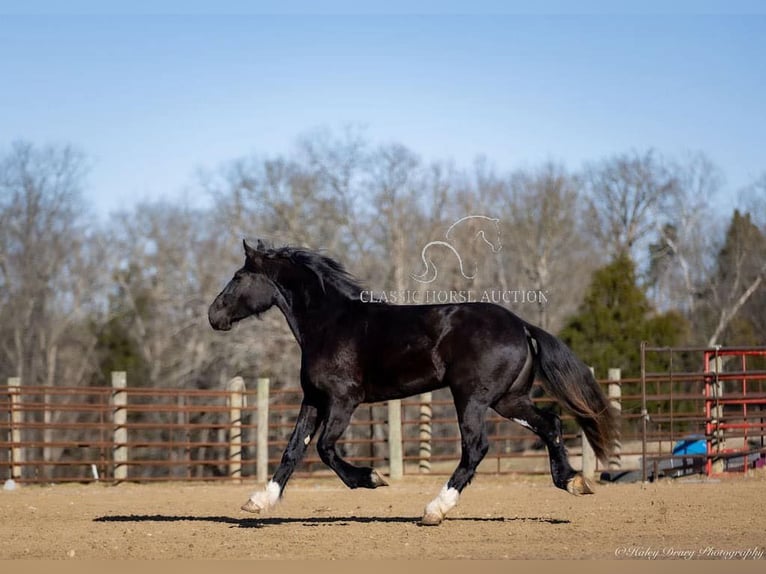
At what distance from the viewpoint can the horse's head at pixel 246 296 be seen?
323 inches

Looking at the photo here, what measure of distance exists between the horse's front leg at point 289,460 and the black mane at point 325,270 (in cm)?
98

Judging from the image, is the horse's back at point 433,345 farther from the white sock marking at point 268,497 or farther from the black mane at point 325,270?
the white sock marking at point 268,497

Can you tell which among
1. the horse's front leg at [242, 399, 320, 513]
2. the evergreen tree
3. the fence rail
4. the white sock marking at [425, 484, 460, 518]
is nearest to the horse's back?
the horse's front leg at [242, 399, 320, 513]

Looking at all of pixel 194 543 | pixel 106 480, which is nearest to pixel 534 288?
pixel 106 480

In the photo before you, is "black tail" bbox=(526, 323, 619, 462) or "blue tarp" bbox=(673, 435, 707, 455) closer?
"black tail" bbox=(526, 323, 619, 462)

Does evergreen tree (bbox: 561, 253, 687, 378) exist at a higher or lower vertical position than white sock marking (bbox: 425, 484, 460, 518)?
higher

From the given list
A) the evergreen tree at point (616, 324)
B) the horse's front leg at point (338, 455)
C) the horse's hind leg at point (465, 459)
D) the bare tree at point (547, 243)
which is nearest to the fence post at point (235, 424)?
the horse's front leg at point (338, 455)

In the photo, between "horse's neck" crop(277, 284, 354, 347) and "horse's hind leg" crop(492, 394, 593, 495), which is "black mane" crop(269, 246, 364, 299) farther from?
"horse's hind leg" crop(492, 394, 593, 495)

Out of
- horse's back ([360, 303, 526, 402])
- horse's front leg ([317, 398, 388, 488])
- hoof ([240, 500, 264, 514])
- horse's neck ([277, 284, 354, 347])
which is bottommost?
hoof ([240, 500, 264, 514])

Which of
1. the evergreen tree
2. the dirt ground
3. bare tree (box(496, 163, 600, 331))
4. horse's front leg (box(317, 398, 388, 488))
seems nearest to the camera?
Answer: the dirt ground

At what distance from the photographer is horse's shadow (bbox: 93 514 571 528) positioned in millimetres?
7688

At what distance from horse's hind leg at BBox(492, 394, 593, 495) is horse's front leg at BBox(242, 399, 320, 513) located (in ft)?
4.63

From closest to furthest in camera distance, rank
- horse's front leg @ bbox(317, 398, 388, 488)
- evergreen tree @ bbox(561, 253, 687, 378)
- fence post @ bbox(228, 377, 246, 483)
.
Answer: horse's front leg @ bbox(317, 398, 388, 488) → fence post @ bbox(228, 377, 246, 483) → evergreen tree @ bbox(561, 253, 687, 378)

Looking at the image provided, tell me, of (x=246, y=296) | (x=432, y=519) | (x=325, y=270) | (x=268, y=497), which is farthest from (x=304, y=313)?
(x=432, y=519)
